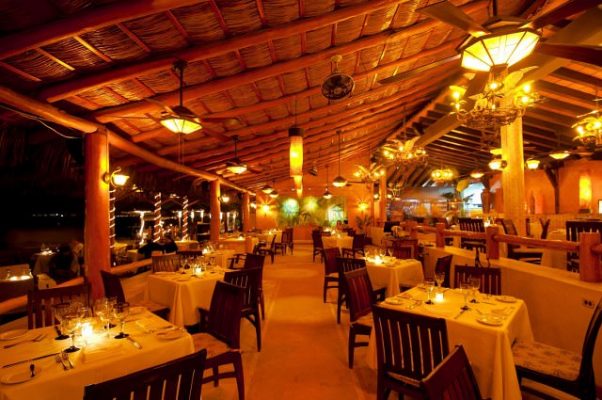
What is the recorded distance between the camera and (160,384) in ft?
5.37

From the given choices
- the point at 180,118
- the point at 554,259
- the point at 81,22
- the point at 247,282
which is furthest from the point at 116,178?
the point at 554,259

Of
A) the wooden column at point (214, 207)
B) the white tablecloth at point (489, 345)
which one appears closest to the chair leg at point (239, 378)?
the white tablecloth at point (489, 345)

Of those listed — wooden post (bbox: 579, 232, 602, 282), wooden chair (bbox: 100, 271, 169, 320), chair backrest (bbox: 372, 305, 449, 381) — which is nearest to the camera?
chair backrest (bbox: 372, 305, 449, 381)

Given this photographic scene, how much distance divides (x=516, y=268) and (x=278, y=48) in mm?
3929

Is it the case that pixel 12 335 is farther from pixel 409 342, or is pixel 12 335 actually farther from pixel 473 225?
pixel 473 225

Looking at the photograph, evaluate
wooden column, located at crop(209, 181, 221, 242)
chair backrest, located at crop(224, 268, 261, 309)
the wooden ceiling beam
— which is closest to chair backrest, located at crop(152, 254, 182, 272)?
chair backrest, located at crop(224, 268, 261, 309)

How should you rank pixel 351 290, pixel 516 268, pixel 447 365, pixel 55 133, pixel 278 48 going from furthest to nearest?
1. pixel 55 133
2. pixel 278 48
3. pixel 516 268
4. pixel 351 290
5. pixel 447 365

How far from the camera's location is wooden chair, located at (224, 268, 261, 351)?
409 centimetres

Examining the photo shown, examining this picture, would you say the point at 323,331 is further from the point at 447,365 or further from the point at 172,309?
the point at 447,365

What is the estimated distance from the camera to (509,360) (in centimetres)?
237

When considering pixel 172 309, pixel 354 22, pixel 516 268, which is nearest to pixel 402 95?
pixel 354 22

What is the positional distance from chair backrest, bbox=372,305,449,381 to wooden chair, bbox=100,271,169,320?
2.79 meters

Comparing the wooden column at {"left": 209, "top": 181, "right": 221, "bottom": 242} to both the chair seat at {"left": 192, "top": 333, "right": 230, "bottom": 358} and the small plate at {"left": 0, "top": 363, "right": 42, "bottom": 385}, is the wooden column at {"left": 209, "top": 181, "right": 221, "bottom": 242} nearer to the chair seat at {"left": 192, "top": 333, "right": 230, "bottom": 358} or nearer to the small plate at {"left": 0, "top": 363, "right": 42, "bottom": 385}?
the chair seat at {"left": 192, "top": 333, "right": 230, "bottom": 358}

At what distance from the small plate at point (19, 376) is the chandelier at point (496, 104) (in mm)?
4726
